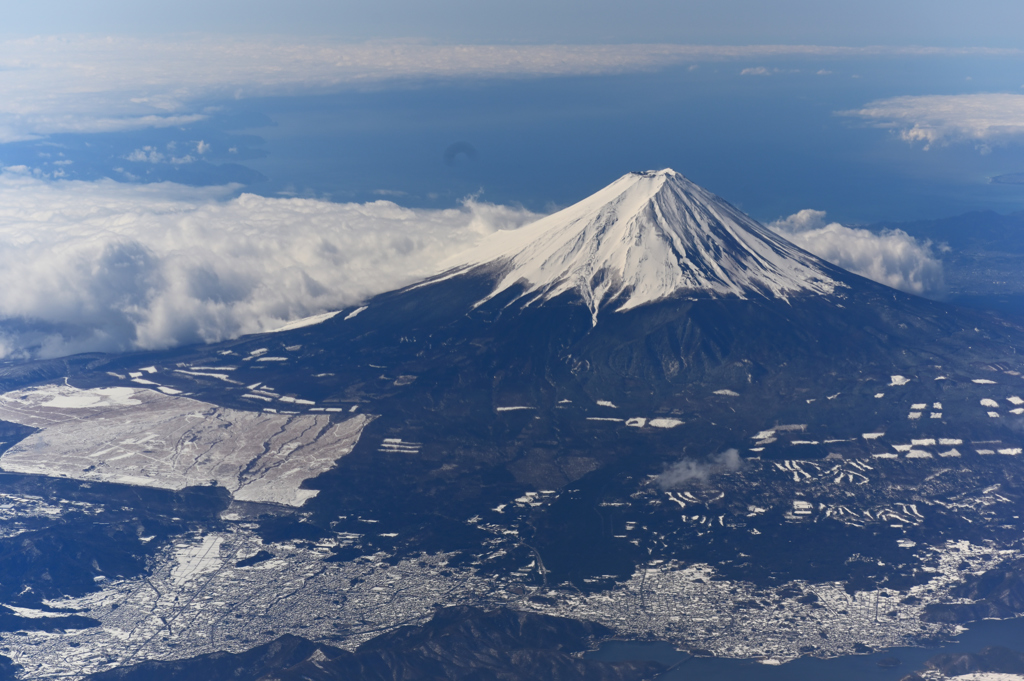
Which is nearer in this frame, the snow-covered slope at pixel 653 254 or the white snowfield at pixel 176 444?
the white snowfield at pixel 176 444

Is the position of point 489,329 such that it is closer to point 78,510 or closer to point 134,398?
point 134,398

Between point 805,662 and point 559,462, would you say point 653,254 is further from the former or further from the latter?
point 805,662

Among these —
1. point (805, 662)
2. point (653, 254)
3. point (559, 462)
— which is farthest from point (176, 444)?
point (805, 662)

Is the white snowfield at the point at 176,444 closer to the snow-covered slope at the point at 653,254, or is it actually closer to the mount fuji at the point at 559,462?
the mount fuji at the point at 559,462

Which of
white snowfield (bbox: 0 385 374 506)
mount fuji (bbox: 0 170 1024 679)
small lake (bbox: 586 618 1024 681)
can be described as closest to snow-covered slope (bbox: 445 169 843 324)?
mount fuji (bbox: 0 170 1024 679)

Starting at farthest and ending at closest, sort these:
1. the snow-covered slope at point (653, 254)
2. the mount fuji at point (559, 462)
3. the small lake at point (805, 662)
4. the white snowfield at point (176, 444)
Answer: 1. the snow-covered slope at point (653, 254)
2. the white snowfield at point (176, 444)
3. the mount fuji at point (559, 462)
4. the small lake at point (805, 662)

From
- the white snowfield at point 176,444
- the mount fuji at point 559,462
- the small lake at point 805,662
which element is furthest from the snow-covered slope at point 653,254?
the small lake at point 805,662
